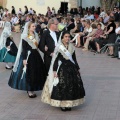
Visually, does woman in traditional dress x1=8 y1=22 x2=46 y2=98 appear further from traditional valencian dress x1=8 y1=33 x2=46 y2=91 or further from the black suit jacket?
the black suit jacket

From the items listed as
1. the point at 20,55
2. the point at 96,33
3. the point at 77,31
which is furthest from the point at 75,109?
the point at 77,31

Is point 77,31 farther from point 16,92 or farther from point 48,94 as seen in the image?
point 48,94

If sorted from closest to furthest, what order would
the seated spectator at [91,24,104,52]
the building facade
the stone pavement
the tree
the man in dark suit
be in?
the stone pavement → the man in dark suit → the seated spectator at [91,24,104,52] → the tree → the building facade

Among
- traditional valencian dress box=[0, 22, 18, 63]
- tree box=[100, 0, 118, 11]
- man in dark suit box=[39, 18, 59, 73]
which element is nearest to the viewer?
man in dark suit box=[39, 18, 59, 73]

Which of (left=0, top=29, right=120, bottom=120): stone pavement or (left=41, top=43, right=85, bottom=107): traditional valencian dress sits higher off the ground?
(left=41, top=43, right=85, bottom=107): traditional valencian dress

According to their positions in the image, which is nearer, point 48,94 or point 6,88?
point 48,94

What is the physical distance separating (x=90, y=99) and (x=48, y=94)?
1.38 metres

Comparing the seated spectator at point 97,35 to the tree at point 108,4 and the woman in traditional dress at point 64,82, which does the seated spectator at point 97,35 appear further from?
the tree at point 108,4

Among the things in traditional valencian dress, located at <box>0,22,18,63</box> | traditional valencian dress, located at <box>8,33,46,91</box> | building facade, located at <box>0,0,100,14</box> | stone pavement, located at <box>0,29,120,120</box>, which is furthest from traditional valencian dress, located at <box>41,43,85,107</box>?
building facade, located at <box>0,0,100,14</box>

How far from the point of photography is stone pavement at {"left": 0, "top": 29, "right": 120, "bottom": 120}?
7.46 metres

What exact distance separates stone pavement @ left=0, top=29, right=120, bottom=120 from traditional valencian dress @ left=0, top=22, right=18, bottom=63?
69 centimetres

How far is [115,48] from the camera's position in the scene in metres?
15.0

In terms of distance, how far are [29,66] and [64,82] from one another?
1.36m

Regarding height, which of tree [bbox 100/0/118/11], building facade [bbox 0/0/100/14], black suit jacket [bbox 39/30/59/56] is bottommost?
building facade [bbox 0/0/100/14]
